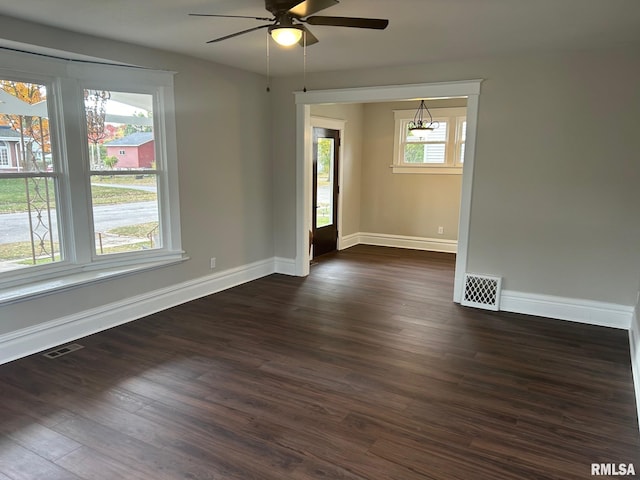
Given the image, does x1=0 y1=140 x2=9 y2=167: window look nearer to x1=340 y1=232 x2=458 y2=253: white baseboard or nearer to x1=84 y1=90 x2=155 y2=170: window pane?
x1=84 y1=90 x2=155 y2=170: window pane

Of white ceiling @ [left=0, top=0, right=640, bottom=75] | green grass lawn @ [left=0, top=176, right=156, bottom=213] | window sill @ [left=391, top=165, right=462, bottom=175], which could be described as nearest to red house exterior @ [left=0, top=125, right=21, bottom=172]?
green grass lawn @ [left=0, top=176, right=156, bottom=213]

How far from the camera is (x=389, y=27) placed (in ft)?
11.1

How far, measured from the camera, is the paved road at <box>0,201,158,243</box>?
352 centimetres

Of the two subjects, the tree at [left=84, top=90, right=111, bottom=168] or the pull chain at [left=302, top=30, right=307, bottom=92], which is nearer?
the pull chain at [left=302, top=30, right=307, bottom=92]

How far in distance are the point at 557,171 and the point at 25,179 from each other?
4.69 metres

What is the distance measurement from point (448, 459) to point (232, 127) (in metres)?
4.12

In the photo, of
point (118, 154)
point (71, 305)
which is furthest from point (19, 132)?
point (71, 305)

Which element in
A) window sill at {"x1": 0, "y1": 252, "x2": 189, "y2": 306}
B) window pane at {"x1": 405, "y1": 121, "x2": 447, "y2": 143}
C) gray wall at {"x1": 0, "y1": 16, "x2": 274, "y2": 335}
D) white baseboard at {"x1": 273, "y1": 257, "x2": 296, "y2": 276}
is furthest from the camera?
window pane at {"x1": 405, "y1": 121, "x2": 447, "y2": 143}

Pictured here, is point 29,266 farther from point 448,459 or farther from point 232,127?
point 448,459

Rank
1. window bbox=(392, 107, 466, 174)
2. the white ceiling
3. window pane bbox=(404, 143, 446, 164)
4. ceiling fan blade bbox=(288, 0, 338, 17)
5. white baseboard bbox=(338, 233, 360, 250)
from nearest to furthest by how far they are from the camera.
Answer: ceiling fan blade bbox=(288, 0, 338, 17) < the white ceiling < window bbox=(392, 107, 466, 174) < window pane bbox=(404, 143, 446, 164) < white baseboard bbox=(338, 233, 360, 250)

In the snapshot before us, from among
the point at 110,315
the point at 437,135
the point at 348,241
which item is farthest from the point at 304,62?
the point at 348,241

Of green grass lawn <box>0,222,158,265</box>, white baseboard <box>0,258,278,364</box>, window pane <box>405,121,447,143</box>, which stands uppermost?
window pane <box>405,121,447,143</box>

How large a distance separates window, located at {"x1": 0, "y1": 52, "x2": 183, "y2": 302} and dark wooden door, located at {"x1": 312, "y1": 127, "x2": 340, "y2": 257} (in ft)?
8.83

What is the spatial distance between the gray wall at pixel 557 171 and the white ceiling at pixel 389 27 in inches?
9.3
